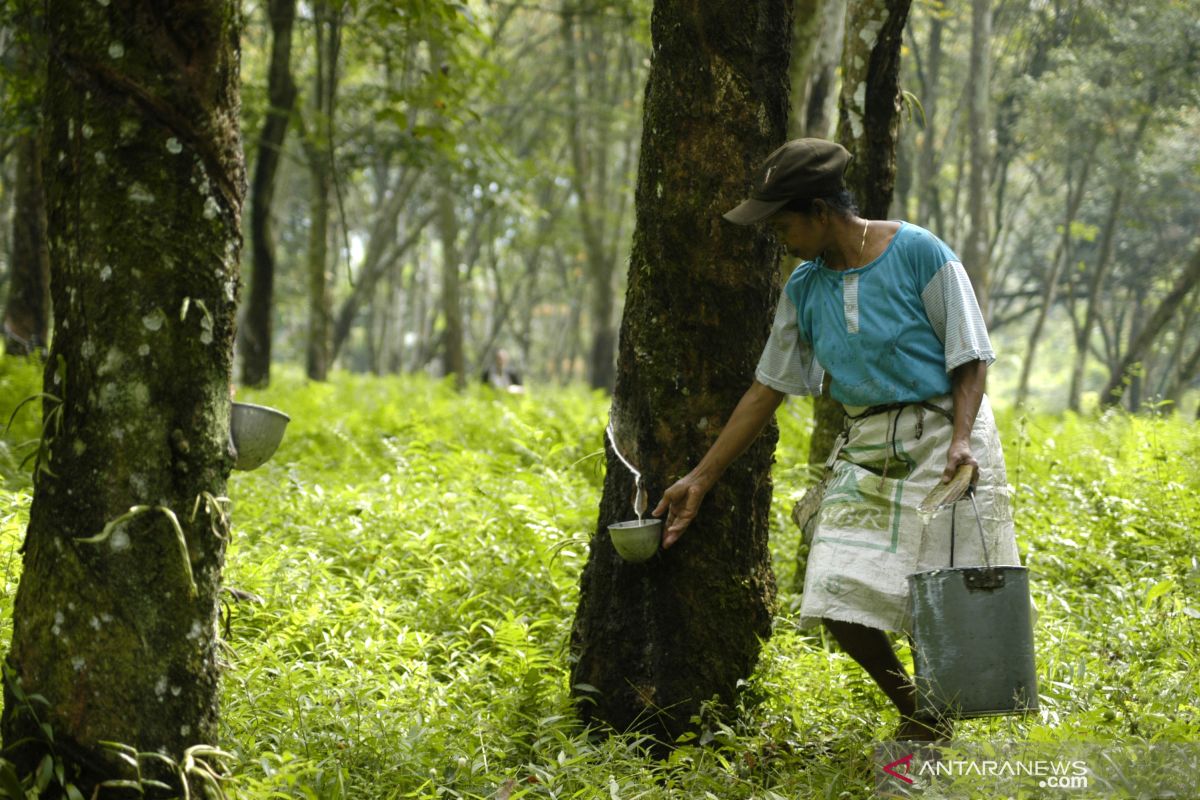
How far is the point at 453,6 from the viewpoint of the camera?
5316 mm

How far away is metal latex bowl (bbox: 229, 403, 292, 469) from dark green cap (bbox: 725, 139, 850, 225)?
5.08ft

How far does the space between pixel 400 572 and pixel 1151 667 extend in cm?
349

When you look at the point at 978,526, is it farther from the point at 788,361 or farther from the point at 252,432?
the point at 252,432

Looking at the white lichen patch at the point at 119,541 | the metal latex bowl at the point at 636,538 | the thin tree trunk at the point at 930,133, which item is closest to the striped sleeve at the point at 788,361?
the metal latex bowl at the point at 636,538

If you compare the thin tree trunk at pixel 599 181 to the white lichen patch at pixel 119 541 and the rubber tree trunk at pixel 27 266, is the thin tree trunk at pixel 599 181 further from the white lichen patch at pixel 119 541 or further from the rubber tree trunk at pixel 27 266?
the white lichen patch at pixel 119 541

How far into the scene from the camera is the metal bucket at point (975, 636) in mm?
3104

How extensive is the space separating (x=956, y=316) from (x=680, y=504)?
1.10m

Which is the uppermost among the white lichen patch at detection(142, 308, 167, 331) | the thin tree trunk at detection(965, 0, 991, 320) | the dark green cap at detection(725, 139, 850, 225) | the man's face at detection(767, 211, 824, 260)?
the thin tree trunk at detection(965, 0, 991, 320)

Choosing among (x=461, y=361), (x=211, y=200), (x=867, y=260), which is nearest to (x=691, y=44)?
(x=867, y=260)

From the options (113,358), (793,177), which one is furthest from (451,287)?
(113,358)

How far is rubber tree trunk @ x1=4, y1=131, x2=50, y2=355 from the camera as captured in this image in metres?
11.1

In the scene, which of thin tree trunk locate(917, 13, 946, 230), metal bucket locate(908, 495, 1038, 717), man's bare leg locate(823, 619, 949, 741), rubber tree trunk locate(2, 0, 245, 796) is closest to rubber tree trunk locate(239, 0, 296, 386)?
rubber tree trunk locate(2, 0, 245, 796)

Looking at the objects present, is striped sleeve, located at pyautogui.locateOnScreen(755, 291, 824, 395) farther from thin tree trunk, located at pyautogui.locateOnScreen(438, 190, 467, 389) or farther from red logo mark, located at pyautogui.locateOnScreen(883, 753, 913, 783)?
thin tree trunk, located at pyautogui.locateOnScreen(438, 190, 467, 389)

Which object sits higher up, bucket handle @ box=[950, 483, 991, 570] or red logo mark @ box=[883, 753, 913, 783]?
bucket handle @ box=[950, 483, 991, 570]
